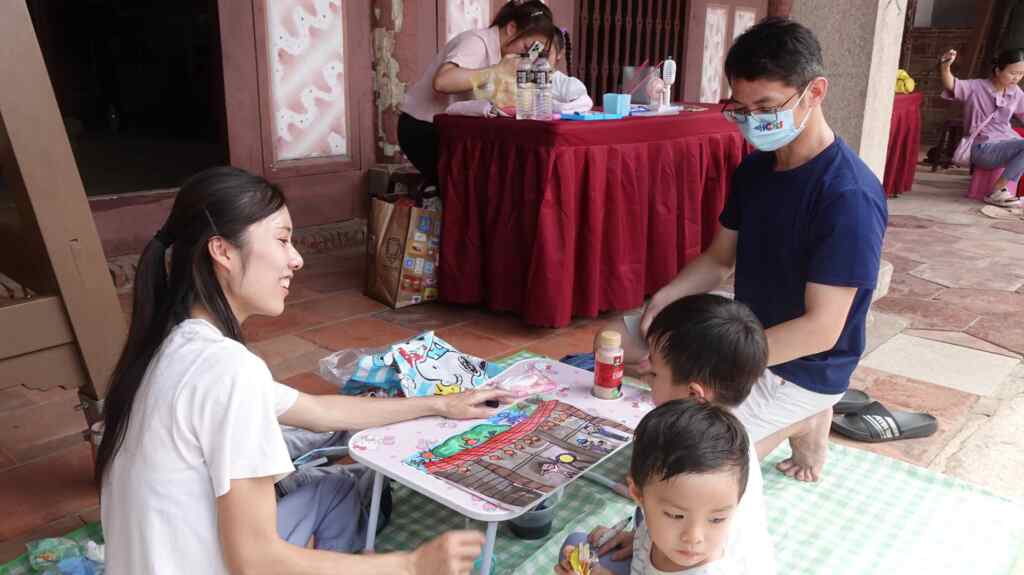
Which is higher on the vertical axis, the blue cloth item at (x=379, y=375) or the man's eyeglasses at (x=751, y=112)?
the man's eyeglasses at (x=751, y=112)

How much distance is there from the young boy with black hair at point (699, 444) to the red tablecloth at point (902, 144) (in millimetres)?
5683

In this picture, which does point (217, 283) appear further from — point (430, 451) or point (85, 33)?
point (85, 33)

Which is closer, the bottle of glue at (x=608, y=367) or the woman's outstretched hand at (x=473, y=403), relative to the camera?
the woman's outstretched hand at (x=473, y=403)

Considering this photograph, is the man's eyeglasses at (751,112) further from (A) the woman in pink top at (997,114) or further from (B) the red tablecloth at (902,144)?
(A) the woman in pink top at (997,114)

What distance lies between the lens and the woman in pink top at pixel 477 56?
3.44m

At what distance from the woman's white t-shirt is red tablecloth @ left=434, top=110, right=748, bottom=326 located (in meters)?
2.01

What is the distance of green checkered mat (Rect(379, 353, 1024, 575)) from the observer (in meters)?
1.89

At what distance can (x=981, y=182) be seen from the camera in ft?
22.6

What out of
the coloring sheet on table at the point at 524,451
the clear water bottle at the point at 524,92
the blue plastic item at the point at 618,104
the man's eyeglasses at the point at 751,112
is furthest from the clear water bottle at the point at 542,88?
the coloring sheet on table at the point at 524,451

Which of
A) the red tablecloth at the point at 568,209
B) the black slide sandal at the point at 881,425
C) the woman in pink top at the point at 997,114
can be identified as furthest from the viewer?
the woman in pink top at the point at 997,114

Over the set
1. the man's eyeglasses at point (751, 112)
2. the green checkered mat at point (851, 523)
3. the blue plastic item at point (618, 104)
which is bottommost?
the green checkered mat at point (851, 523)

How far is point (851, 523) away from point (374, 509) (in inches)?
48.7

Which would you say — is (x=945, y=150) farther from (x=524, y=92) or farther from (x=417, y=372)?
(x=417, y=372)

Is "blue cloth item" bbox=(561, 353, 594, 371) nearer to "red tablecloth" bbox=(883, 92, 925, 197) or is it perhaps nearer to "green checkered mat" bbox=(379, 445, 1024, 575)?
"green checkered mat" bbox=(379, 445, 1024, 575)
